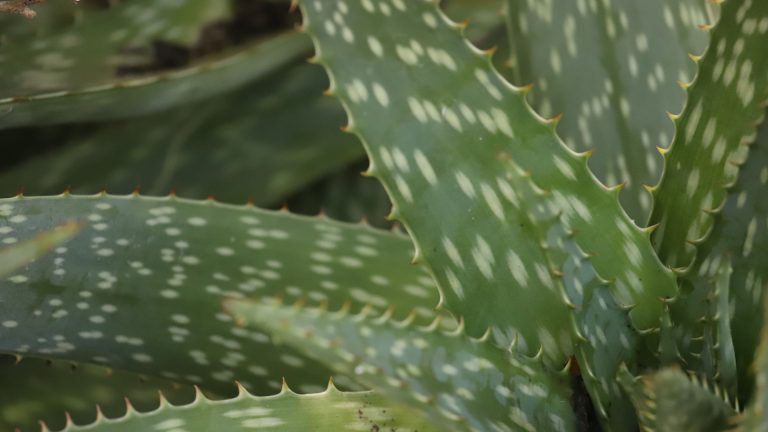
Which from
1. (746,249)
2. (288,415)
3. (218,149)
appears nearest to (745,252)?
(746,249)

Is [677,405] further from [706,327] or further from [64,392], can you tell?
[64,392]

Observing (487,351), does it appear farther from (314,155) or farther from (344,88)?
(314,155)

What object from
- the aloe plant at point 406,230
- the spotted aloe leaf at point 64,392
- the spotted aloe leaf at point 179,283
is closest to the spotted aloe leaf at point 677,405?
the aloe plant at point 406,230

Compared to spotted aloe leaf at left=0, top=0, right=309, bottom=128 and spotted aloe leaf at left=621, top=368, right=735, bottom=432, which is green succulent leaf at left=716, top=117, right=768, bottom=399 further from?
spotted aloe leaf at left=0, top=0, right=309, bottom=128

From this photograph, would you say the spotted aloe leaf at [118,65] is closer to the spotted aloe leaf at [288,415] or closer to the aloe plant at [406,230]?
the aloe plant at [406,230]

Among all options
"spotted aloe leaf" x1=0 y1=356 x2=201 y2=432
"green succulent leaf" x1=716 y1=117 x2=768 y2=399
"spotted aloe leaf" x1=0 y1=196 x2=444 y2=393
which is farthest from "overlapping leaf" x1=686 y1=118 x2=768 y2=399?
"spotted aloe leaf" x1=0 y1=356 x2=201 y2=432

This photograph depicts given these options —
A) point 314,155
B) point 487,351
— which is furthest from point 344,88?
point 314,155
